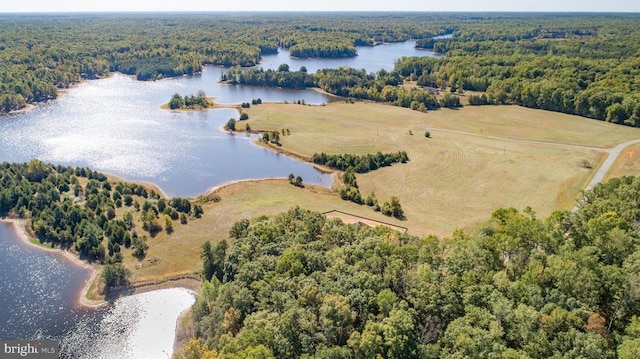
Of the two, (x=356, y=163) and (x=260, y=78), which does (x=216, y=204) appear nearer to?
(x=356, y=163)

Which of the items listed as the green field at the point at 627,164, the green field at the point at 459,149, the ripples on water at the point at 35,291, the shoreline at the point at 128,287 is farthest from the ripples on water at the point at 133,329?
the green field at the point at 627,164

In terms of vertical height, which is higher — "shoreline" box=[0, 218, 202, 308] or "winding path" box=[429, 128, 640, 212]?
"winding path" box=[429, 128, 640, 212]

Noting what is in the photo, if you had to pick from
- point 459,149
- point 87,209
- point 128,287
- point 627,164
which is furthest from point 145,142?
point 627,164

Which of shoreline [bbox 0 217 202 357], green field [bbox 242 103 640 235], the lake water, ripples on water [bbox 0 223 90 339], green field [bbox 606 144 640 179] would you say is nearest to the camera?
shoreline [bbox 0 217 202 357]

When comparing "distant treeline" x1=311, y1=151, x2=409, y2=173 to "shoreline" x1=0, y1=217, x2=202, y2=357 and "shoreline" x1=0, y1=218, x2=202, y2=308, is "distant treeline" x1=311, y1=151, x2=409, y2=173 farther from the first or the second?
"shoreline" x1=0, y1=217, x2=202, y2=357

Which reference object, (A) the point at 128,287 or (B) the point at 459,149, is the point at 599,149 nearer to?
(B) the point at 459,149

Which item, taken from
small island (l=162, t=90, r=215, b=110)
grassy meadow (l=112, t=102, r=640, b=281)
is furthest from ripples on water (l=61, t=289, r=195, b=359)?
small island (l=162, t=90, r=215, b=110)
